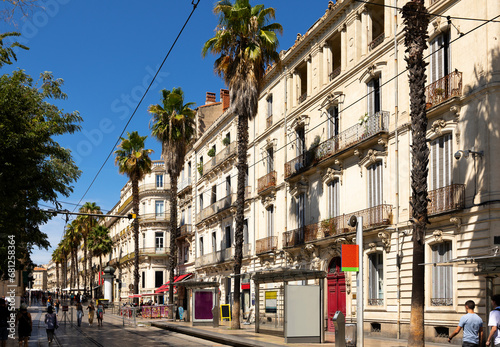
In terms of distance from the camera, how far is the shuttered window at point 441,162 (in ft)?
71.8

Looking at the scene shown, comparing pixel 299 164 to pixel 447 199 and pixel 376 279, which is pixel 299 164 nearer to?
pixel 376 279

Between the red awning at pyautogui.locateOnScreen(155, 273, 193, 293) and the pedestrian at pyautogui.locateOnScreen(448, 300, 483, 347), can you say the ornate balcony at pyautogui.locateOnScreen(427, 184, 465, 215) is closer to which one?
the pedestrian at pyautogui.locateOnScreen(448, 300, 483, 347)

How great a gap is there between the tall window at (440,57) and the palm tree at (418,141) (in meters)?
3.68

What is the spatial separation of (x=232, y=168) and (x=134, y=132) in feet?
41.8

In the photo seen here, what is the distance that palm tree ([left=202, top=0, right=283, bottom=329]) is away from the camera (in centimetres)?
3019

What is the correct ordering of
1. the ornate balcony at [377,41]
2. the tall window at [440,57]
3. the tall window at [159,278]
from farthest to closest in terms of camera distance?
the tall window at [159,278] < the ornate balcony at [377,41] < the tall window at [440,57]

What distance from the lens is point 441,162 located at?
22281mm

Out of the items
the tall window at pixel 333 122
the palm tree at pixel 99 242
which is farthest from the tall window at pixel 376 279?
the palm tree at pixel 99 242

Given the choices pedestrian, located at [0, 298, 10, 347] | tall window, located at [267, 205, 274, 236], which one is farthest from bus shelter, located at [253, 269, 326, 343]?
tall window, located at [267, 205, 274, 236]

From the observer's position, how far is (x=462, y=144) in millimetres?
21203

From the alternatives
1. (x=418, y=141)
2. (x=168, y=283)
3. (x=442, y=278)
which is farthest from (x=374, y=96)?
(x=168, y=283)

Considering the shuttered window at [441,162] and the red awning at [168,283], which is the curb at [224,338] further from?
the red awning at [168,283]

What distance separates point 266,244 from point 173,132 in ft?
37.0

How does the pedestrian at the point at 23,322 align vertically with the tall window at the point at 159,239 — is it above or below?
below
